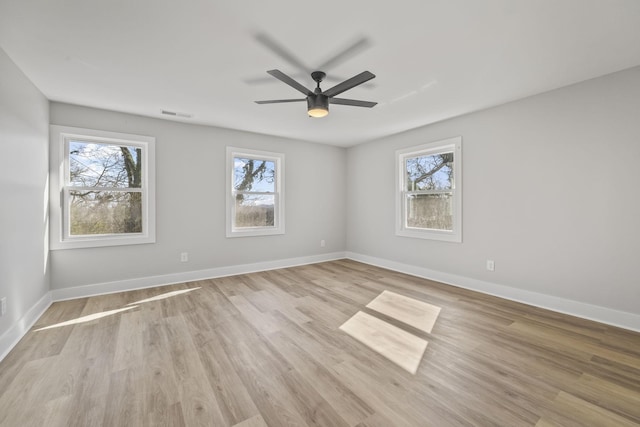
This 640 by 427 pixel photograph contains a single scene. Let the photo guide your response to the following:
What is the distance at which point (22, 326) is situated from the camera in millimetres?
2436

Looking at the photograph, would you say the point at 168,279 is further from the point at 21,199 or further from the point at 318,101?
the point at 318,101

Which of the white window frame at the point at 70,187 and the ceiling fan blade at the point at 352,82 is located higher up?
the ceiling fan blade at the point at 352,82

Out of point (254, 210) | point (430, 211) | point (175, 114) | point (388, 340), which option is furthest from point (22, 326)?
point (430, 211)

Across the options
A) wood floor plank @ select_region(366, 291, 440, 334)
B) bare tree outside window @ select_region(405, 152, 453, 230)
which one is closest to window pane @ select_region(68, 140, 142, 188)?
wood floor plank @ select_region(366, 291, 440, 334)

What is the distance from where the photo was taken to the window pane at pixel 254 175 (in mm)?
4668

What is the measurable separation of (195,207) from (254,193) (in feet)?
3.31

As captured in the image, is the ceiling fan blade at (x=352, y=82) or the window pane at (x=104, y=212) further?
the window pane at (x=104, y=212)

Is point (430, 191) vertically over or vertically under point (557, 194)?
over

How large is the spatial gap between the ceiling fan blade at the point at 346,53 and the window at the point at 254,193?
8.49 feet

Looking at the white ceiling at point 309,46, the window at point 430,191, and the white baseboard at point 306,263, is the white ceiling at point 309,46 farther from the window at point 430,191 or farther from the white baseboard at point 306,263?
the white baseboard at point 306,263

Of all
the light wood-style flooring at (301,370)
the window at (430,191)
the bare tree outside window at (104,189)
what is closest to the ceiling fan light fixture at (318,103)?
the light wood-style flooring at (301,370)

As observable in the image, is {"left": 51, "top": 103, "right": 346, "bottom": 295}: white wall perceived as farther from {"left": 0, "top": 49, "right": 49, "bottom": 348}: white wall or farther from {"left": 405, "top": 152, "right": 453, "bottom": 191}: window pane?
{"left": 405, "top": 152, "right": 453, "bottom": 191}: window pane

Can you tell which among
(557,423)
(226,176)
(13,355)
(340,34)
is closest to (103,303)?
(13,355)

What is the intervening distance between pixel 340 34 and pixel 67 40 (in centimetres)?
213
